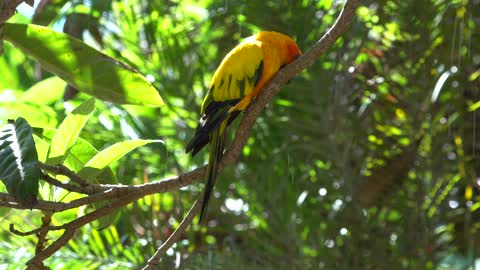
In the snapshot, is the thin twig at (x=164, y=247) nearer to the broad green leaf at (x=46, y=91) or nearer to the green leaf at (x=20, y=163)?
the green leaf at (x=20, y=163)

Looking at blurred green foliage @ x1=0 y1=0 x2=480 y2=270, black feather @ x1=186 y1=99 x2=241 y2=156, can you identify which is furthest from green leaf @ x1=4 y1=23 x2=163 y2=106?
blurred green foliage @ x1=0 y1=0 x2=480 y2=270

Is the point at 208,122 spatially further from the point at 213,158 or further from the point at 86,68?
the point at 86,68

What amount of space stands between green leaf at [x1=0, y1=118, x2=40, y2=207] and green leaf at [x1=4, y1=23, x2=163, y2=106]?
8.2 inches

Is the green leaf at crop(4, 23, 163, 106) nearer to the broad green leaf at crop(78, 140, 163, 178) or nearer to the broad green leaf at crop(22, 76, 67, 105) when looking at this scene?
the broad green leaf at crop(78, 140, 163, 178)

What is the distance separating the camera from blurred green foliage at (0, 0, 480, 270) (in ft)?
9.28

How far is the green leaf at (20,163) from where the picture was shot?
1174 millimetres

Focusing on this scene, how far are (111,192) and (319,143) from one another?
5.31ft

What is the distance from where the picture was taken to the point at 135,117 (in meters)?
2.95

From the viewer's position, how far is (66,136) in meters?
1.43

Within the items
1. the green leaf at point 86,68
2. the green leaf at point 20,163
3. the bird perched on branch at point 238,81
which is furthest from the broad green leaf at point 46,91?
the green leaf at point 20,163

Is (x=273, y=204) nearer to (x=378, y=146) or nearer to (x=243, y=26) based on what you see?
(x=378, y=146)

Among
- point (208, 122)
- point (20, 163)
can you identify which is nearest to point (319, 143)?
point (208, 122)

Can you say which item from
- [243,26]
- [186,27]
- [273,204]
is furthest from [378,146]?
[186,27]

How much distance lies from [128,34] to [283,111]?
2.62 feet
